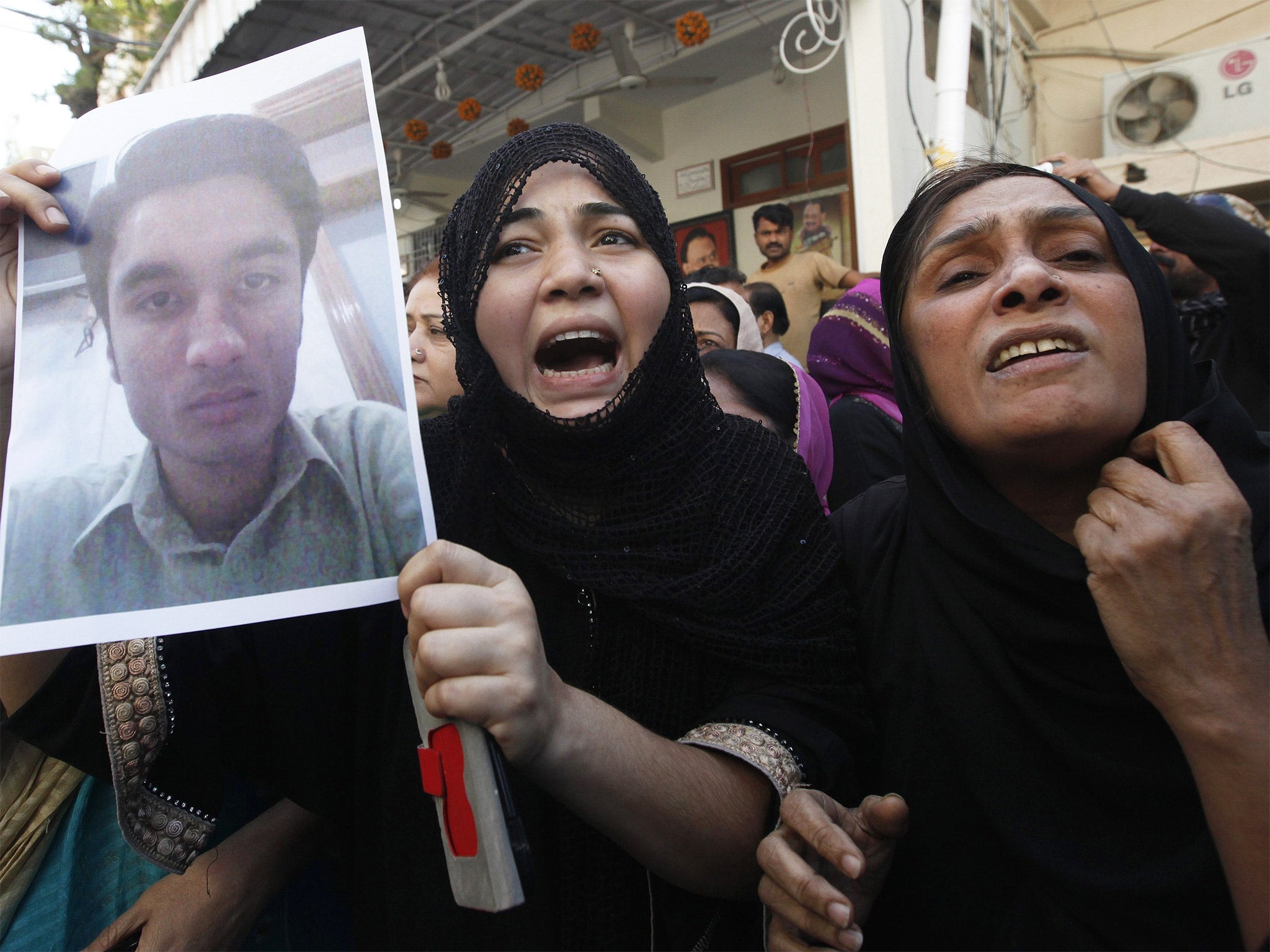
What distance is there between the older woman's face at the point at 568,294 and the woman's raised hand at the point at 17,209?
51 centimetres

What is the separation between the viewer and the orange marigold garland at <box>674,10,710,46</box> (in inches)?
196

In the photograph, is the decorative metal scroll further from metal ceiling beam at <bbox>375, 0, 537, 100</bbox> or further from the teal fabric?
the teal fabric

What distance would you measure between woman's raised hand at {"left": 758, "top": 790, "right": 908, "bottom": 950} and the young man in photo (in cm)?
51

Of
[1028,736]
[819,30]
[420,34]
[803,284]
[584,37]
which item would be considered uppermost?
[420,34]

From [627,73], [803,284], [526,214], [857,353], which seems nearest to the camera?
[526,214]

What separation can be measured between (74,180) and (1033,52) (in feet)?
26.5

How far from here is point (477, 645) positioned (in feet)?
2.39

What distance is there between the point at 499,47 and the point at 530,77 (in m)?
0.30

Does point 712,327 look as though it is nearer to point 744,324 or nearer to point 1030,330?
point 744,324

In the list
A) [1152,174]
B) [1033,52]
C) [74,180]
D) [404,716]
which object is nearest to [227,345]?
[74,180]

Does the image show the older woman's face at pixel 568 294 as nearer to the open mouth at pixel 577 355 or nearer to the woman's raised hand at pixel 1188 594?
the open mouth at pixel 577 355

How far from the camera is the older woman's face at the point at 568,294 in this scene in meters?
1.12

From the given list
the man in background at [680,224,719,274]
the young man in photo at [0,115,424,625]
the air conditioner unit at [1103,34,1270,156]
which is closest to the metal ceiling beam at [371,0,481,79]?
the man in background at [680,224,719,274]

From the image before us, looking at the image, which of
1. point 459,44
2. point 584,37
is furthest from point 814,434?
point 459,44
